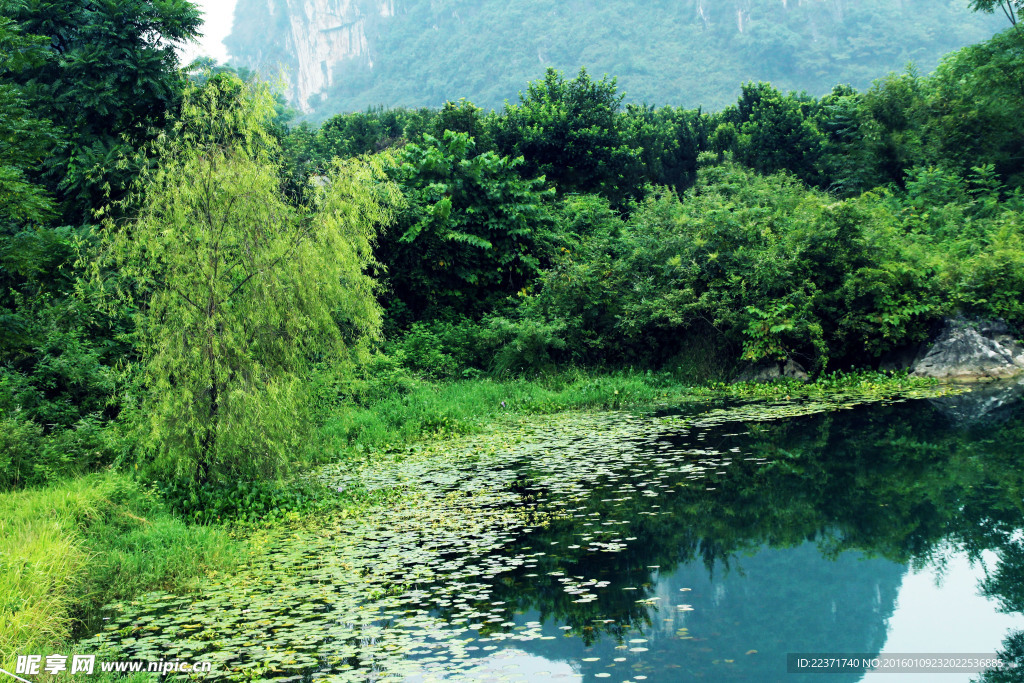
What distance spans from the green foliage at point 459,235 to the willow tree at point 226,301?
10.7m

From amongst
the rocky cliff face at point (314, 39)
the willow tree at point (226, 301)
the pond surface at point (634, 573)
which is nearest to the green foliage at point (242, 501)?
the willow tree at point (226, 301)

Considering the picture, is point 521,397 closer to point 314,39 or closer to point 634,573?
point 634,573

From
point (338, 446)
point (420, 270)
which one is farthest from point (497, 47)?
point (338, 446)

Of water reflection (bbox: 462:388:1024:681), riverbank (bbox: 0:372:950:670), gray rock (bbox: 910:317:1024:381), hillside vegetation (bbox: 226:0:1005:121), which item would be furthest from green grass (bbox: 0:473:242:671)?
hillside vegetation (bbox: 226:0:1005:121)

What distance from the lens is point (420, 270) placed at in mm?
21422

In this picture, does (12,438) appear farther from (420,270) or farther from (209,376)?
(420,270)

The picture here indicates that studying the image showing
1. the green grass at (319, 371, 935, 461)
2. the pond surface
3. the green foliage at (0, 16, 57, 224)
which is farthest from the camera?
the green grass at (319, 371, 935, 461)

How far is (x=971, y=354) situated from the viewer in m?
17.2

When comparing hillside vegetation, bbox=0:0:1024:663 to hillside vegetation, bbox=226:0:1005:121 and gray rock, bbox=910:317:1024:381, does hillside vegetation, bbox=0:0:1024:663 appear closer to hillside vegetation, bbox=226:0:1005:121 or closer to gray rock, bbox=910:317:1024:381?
gray rock, bbox=910:317:1024:381

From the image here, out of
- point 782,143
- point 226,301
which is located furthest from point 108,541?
point 782,143

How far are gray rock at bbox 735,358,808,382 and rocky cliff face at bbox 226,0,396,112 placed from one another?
109314 millimetres

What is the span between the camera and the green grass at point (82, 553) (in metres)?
6.10

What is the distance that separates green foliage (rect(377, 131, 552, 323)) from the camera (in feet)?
70.0

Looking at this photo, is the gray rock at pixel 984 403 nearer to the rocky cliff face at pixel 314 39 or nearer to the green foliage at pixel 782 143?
the green foliage at pixel 782 143
